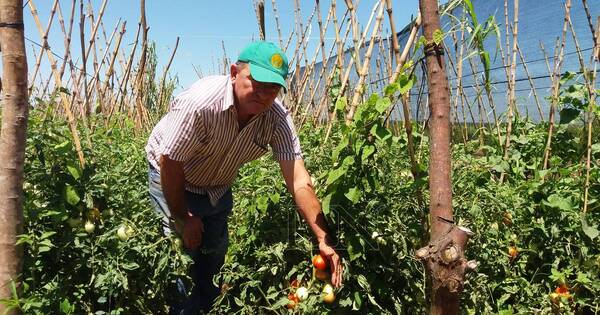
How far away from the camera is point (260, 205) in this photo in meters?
1.66

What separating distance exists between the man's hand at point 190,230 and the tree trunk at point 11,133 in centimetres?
53

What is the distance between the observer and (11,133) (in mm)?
1090

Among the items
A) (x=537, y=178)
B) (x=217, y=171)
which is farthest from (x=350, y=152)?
(x=537, y=178)

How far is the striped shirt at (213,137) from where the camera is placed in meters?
1.48

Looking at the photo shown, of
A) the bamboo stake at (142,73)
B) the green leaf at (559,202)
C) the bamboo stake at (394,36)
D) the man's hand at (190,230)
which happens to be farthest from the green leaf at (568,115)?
the bamboo stake at (142,73)

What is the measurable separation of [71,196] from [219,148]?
448mm

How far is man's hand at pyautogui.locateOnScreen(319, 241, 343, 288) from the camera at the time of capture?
1462 millimetres

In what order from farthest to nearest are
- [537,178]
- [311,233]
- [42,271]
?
[537,178] < [311,233] < [42,271]

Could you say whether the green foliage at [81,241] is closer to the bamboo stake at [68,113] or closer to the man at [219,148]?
the bamboo stake at [68,113]

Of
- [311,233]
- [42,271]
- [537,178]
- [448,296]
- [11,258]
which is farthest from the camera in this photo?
[537,178]

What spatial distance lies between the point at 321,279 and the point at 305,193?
258 millimetres

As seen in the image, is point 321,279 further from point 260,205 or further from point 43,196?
point 43,196

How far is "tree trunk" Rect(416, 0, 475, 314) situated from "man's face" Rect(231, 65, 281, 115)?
547 millimetres

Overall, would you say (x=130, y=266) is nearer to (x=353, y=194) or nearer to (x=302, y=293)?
(x=302, y=293)
